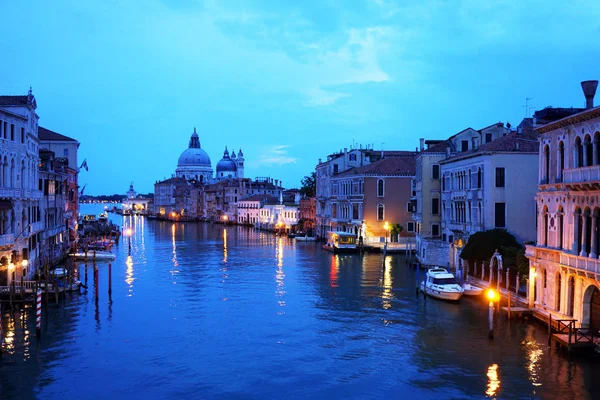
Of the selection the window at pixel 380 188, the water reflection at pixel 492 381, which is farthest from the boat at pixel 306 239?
the water reflection at pixel 492 381

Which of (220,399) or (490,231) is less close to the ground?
(490,231)

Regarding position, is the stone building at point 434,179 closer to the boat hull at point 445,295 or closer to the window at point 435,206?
the window at point 435,206

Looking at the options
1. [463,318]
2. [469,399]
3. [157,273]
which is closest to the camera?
[469,399]

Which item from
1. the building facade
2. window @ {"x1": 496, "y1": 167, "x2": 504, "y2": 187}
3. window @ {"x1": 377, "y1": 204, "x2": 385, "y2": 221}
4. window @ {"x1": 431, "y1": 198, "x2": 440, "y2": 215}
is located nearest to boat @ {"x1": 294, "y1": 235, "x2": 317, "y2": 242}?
window @ {"x1": 377, "y1": 204, "x2": 385, "y2": 221}

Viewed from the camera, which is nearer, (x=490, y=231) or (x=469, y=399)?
(x=469, y=399)

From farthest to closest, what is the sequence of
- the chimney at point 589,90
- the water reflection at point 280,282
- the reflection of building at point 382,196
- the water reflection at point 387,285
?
the reflection of building at point 382,196, the water reflection at point 280,282, the water reflection at point 387,285, the chimney at point 589,90

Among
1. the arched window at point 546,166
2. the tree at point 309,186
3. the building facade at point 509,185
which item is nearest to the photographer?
the arched window at point 546,166

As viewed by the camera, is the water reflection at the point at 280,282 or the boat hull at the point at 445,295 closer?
the boat hull at the point at 445,295

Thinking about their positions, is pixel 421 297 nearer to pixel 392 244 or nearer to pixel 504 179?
pixel 504 179

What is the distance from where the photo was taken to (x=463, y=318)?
2138cm

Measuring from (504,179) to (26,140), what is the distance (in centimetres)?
2010

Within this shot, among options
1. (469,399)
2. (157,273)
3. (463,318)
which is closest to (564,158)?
(463,318)

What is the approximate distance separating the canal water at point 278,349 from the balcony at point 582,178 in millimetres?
4357

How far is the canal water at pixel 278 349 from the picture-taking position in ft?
47.6
